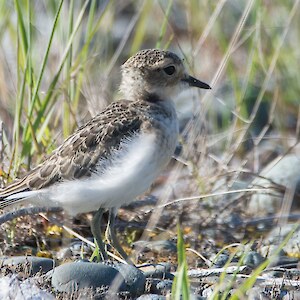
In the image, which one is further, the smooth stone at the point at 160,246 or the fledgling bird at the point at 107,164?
the smooth stone at the point at 160,246

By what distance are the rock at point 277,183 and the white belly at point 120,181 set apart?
4.52 feet

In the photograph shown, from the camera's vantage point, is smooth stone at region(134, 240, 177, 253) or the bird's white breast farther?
smooth stone at region(134, 240, 177, 253)

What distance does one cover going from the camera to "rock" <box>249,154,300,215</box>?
6.04 metres

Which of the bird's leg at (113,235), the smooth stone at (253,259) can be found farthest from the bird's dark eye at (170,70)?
the smooth stone at (253,259)

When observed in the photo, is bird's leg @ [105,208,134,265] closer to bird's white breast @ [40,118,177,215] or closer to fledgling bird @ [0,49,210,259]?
fledgling bird @ [0,49,210,259]

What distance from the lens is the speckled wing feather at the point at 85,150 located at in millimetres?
4727

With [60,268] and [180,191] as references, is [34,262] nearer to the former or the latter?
[60,268]

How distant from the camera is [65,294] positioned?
4.07 meters

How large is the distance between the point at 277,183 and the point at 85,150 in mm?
1813

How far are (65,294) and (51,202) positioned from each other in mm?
839

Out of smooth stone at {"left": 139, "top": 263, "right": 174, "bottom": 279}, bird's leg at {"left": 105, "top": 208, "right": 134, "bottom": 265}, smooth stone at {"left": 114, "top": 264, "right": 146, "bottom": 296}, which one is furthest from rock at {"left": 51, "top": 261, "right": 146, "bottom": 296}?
bird's leg at {"left": 105, "top": 208, "right": 134, "bottom": 265}

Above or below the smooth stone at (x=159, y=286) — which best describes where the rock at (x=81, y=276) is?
above

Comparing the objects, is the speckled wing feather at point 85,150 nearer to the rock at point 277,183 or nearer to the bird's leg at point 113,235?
the bird's leg at point 113,235

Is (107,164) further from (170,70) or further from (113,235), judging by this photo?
(170,70)
